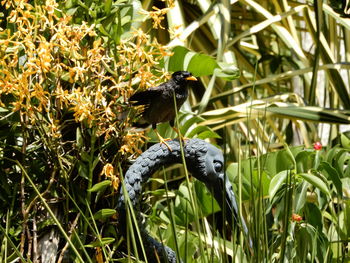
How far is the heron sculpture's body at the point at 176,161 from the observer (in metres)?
1.16

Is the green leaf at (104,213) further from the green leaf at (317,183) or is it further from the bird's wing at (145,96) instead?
the green leaf at (317,183)

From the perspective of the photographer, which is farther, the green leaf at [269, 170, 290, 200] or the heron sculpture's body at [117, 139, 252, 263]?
the green leaf at [269, 170, 290, 200]

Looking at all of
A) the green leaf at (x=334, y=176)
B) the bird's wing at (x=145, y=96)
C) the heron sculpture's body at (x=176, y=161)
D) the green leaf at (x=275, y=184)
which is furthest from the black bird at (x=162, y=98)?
the green leaf at (x=334, y=176)

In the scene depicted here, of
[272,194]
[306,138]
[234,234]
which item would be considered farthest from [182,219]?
[306,138]

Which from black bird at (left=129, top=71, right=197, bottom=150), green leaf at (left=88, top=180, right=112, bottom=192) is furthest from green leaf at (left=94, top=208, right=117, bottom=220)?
black bird at (left=129, top=71, right=197, bottom=150)

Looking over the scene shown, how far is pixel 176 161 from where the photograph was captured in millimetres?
1228

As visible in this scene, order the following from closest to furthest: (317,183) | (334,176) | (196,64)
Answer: (317,183) → (334,176) → (196,64)

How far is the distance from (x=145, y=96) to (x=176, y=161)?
167 mm

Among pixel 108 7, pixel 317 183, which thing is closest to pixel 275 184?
pixel 317 183

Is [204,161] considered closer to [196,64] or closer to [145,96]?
[145,96]

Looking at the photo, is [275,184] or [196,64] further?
[196,64]

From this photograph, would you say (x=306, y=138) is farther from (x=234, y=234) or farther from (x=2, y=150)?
(x=234, y=234)

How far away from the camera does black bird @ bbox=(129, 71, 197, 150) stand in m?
1.32

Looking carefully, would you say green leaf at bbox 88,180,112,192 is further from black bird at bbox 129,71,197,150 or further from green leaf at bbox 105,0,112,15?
green leaf at bbox 105,0,112,15
